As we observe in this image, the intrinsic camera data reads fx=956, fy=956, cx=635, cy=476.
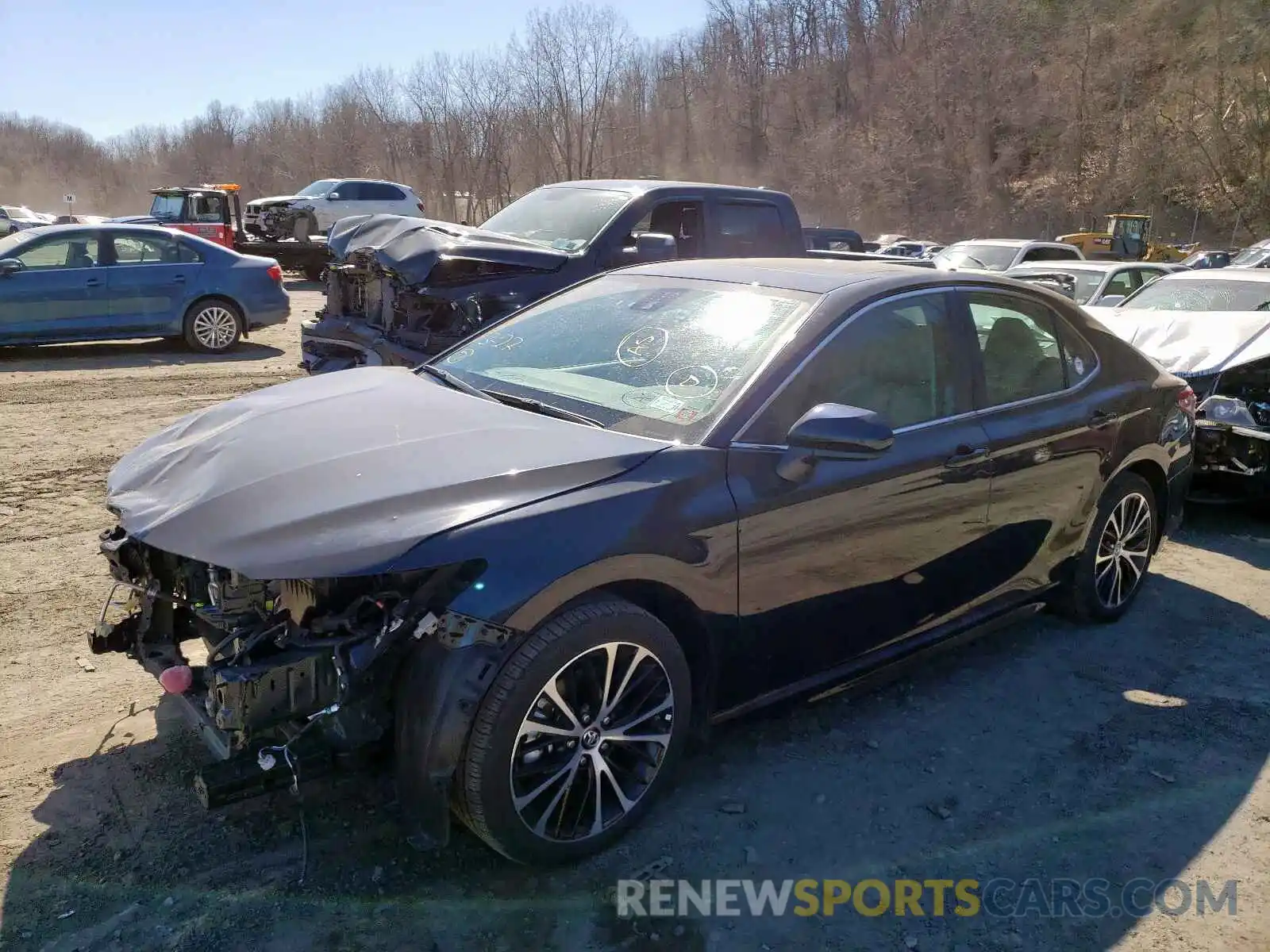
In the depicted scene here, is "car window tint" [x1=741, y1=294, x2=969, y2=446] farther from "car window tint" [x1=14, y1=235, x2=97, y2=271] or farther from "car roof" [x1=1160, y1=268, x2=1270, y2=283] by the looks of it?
"car window tint" [x1=14, y1=235, x2=97, y2=271]

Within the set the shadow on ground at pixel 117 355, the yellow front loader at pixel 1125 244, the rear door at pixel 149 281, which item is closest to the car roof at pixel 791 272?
the shadow on ground at pixel 117 355

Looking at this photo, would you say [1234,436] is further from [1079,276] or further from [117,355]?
[117,355]

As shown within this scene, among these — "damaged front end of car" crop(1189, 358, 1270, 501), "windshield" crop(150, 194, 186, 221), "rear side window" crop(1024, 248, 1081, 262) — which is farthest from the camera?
"windshield" crop(150, 194, 186, 221)

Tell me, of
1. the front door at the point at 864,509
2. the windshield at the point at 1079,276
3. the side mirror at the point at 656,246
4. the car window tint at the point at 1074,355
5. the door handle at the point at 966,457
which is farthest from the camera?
the windshield at the point at 1079,276

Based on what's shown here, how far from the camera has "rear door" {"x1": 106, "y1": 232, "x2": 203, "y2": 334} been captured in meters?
11.4

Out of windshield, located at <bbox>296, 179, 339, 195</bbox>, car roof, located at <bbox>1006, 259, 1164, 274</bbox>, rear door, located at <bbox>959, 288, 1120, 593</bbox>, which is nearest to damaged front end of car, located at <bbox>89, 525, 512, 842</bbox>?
rear door, located at <bbox>959, 288, 1120, 593</bbox>

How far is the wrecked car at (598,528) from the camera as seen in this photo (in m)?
2.55

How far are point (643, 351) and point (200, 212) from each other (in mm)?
20905

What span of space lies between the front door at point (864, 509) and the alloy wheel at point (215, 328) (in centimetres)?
1066

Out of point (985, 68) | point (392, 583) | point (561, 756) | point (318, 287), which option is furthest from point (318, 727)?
point (985, 68)

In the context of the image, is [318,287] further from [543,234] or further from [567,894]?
[567,894]

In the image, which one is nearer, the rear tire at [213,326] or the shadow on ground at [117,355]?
the shadow on ground at [117,355]

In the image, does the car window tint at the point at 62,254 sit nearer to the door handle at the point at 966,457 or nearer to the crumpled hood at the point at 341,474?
the crumpled hood at the point at 341,474

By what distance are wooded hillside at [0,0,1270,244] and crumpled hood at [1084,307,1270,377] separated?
1308 inches
